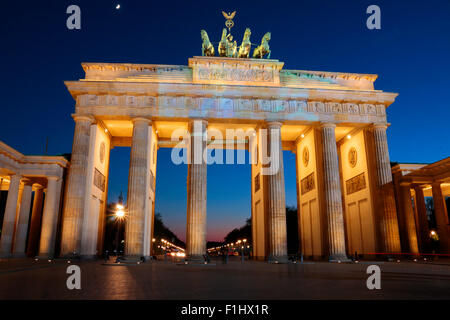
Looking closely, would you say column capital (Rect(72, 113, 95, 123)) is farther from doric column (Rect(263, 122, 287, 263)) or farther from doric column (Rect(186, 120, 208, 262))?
doric column (Rect(263, 122, 287, 263))

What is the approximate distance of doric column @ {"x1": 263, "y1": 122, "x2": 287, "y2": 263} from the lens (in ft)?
84.6

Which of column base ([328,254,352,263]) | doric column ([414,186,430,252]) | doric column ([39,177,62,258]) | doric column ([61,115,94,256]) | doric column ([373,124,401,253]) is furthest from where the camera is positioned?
doric column ([414,186,430,252])

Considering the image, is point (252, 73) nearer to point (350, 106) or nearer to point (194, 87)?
point (194, 87)

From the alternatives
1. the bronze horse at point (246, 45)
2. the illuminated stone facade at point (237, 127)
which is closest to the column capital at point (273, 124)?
the illuminated stone facade at point (237, 127)

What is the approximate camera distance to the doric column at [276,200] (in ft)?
84.6

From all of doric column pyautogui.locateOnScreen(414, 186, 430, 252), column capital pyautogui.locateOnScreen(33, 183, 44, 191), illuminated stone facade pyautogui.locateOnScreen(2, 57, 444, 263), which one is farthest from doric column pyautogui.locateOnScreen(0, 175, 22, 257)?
doric column pyautogui.locateOnScreen(414, 186, 430, 252)

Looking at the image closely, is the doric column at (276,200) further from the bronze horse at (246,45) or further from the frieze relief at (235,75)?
the bronze horse at (246,45)

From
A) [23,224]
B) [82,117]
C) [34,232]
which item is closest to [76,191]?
[82,117]

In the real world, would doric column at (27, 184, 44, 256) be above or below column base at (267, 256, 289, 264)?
above

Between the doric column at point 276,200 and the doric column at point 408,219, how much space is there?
10.8 metres

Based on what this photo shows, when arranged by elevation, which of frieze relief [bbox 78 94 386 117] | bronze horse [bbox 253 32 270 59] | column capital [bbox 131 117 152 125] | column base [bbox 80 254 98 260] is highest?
bronze horse [bbox 253 32 270 59]

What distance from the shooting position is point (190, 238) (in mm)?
25312

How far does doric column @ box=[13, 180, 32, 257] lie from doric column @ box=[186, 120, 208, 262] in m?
16.0
